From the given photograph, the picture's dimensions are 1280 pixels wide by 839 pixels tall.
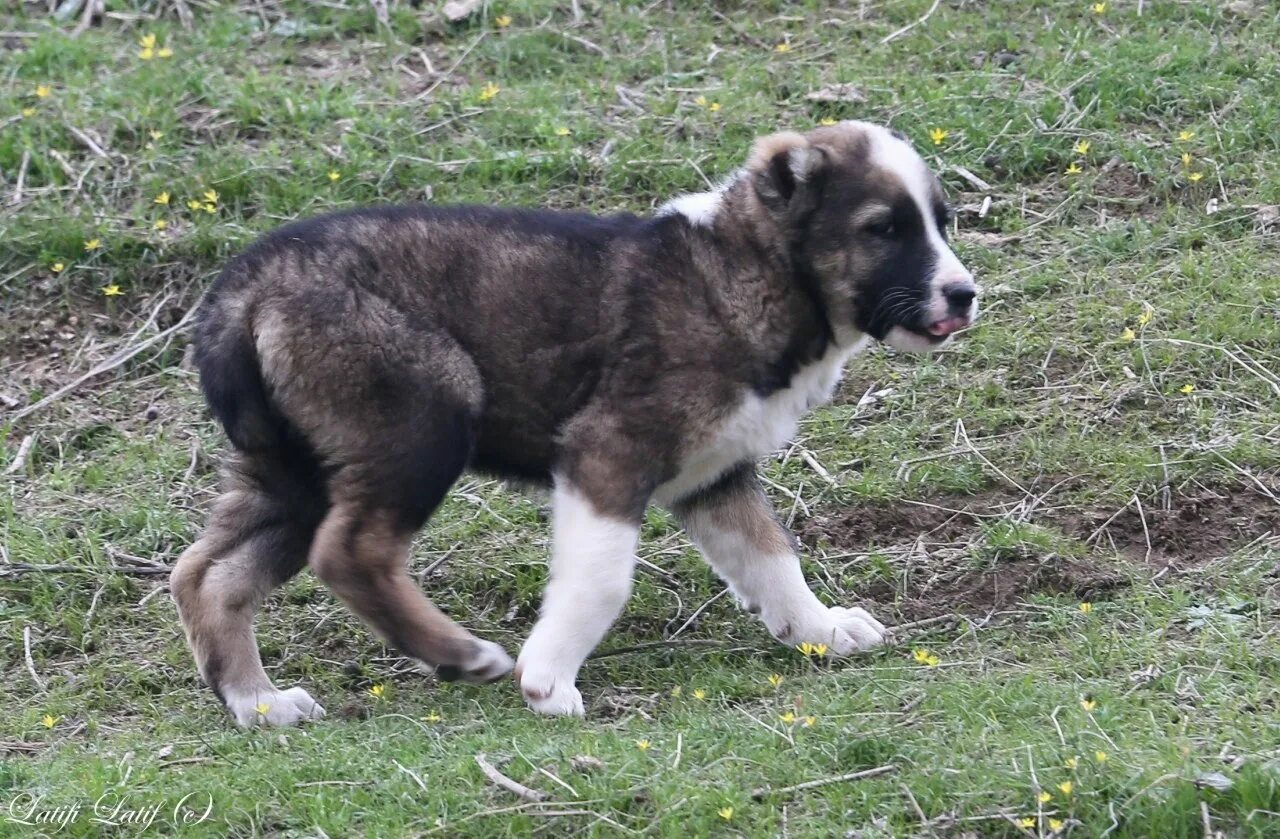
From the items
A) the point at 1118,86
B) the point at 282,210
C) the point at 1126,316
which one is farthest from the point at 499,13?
the point at 1126,316

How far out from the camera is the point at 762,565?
6.63 m

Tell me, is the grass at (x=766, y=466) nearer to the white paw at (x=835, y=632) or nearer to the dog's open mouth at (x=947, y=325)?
the white paw at (x=835, y=632)

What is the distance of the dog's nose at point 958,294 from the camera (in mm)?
6199

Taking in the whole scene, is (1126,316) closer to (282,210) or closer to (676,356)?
(676,356)

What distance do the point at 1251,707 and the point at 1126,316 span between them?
10.9 feet

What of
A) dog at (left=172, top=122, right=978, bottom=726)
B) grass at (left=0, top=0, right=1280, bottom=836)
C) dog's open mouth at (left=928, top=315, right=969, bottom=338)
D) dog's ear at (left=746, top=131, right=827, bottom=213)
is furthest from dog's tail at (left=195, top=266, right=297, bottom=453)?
dog's open mouth at (left=928, top=315, right=969, bottom=338)

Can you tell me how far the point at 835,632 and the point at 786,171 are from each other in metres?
1.66

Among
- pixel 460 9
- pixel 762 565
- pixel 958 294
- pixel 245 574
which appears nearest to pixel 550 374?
pixel 762 565

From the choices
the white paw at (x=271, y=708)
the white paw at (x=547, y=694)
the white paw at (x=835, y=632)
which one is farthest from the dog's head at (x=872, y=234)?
the white paw at (x=271, y=708)

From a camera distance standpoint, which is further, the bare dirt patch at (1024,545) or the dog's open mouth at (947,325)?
the bare dirt patch at (1024,545)

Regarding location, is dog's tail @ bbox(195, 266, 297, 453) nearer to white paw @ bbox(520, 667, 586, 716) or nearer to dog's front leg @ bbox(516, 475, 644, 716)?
dog's front leg @ bbox(516, 475, 644, 716)

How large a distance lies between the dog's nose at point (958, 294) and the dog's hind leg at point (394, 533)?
5.67 ft

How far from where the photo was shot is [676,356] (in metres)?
6.26

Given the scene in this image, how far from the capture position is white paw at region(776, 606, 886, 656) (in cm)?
648
